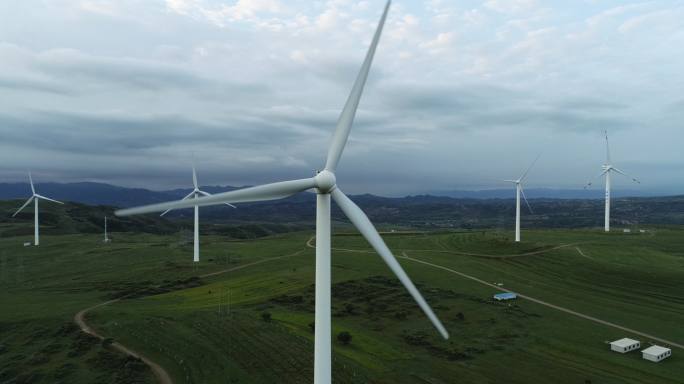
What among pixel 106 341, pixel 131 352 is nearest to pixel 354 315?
pixel 131 352

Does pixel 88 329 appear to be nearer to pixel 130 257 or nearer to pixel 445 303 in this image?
pixel 445 303

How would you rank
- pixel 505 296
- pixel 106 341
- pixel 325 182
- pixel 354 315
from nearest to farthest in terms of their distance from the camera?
pixel 325 182 → pixel 106 341 → pixel 354 315 → pixel 505 296

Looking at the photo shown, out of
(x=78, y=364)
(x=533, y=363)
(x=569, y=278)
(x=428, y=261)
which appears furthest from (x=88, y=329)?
(x=569, y=278)

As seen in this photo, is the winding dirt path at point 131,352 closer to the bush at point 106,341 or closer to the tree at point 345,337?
the bush at point 106,341

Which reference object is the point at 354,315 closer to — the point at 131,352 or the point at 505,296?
the point at 505,296

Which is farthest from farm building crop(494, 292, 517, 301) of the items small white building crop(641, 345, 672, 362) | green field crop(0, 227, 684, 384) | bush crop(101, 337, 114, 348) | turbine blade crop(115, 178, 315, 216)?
bush crop(101, 337, 114, 348)

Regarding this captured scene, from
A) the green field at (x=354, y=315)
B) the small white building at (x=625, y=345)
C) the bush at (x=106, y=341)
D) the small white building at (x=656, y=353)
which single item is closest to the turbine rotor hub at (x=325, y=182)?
the green field at (x=354, y=315)

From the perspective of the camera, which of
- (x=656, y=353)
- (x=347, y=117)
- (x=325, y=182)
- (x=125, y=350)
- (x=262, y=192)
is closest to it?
(x=325, y=182)
